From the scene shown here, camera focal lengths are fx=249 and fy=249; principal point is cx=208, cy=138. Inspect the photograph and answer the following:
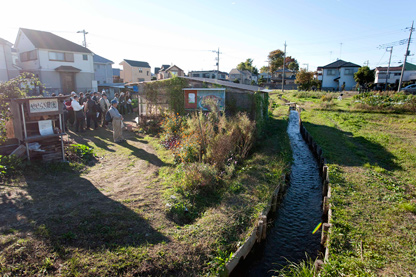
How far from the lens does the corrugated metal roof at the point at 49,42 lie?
1176 inches

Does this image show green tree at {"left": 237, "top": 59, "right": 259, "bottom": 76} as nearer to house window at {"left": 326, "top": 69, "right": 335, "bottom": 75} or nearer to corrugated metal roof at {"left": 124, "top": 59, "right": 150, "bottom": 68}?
house window at {"left": 326, "top": 69, "right": 335, "bottom": 75}

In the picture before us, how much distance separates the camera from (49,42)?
31.0m

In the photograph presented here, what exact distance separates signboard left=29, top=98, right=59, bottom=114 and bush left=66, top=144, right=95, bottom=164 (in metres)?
1.49

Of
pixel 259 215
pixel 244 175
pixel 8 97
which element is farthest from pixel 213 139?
pixel 8 97

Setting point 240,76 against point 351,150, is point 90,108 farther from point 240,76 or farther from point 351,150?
point 240,76

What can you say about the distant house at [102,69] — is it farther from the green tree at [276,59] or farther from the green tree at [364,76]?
the green tree at [276,59]

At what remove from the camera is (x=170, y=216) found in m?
5.44

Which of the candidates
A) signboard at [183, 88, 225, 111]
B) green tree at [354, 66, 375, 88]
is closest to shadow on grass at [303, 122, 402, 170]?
signboard at [183, 88, 225, 111]

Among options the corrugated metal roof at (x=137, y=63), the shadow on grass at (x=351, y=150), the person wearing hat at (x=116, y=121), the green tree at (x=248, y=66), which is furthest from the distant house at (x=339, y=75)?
the person wearing hat at (x=116, y=121)

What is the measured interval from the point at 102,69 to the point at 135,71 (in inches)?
300

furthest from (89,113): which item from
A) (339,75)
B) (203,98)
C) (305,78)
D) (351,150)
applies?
(339,75)

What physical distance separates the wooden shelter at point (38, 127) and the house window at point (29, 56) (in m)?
28.0

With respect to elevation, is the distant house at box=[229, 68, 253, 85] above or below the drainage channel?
above

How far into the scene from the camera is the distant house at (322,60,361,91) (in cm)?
4934
